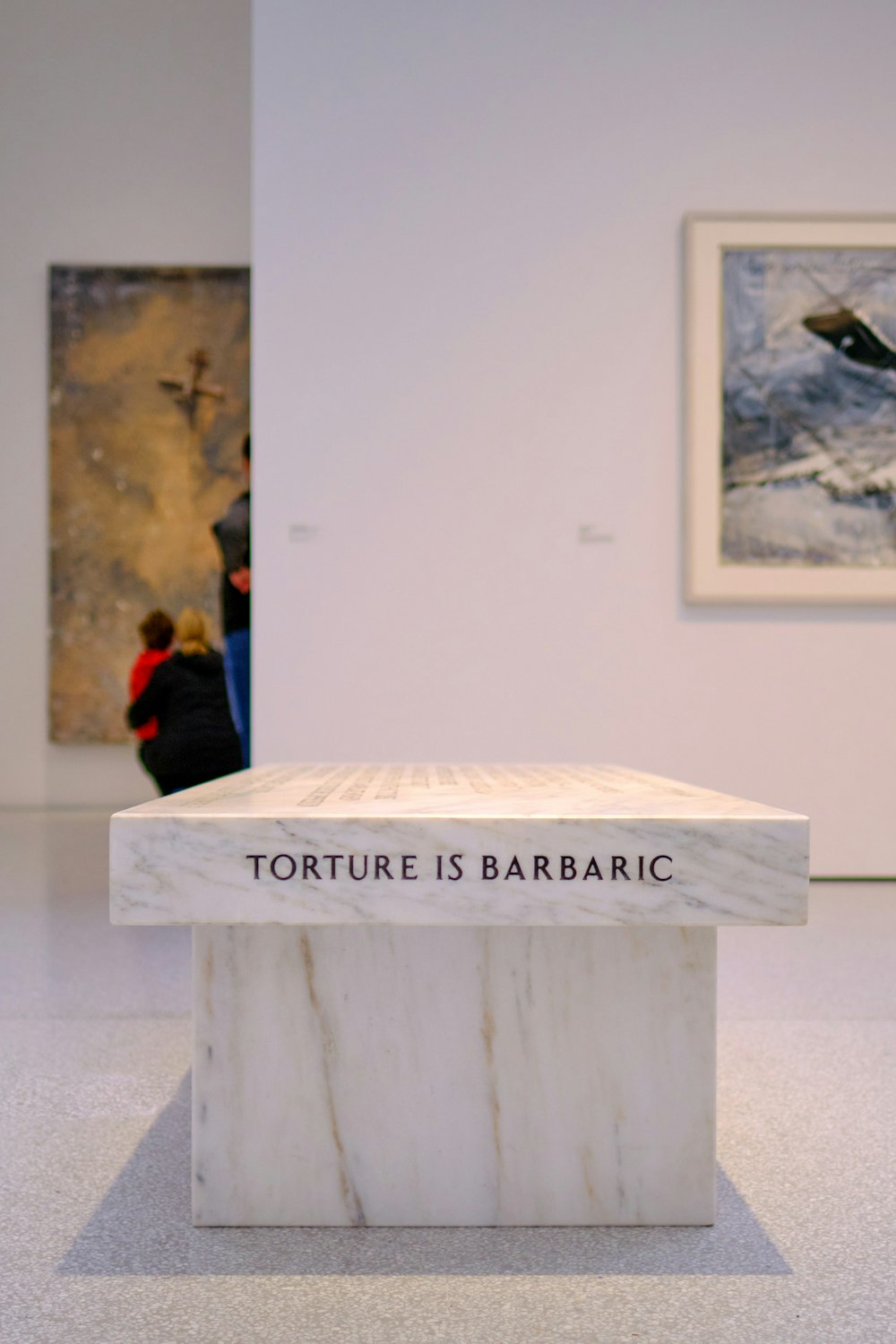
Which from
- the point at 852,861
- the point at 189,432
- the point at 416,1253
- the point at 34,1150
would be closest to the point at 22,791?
the point at 189,432

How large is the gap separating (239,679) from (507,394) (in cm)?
226

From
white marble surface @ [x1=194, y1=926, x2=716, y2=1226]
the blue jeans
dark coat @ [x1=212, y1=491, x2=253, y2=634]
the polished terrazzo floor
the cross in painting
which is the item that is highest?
the cross in painting

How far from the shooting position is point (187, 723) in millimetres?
5887

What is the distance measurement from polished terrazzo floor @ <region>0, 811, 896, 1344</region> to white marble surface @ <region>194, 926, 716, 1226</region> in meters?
0.05

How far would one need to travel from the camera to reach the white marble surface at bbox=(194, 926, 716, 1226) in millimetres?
1653

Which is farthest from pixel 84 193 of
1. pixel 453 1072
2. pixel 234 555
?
pixel 453 1072

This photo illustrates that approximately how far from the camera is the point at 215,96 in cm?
778

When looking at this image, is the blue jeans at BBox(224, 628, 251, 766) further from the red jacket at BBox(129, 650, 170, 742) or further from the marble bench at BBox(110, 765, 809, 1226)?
the marble bench at BBox(110, 765, 809, 1226)

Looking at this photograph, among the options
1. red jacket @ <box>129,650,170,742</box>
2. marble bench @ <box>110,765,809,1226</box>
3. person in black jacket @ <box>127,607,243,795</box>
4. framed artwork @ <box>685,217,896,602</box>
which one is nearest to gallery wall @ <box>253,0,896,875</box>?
framed artwork @ <box>685,217,896,602</box>

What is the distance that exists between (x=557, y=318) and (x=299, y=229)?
105 cm

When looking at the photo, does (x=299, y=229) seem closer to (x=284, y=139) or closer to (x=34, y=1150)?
(x=284, y=139)

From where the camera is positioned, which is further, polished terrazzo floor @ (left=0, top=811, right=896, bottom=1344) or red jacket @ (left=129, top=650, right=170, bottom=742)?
red jacket @ (left=129, top=650, right=170, bottom=742)

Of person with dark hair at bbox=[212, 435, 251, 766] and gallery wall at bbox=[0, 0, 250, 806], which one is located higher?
gallery wall at bbox=[0, 0, 250, 806]

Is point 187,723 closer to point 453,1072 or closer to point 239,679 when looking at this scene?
point 239,679
